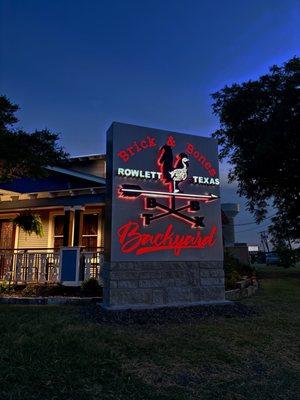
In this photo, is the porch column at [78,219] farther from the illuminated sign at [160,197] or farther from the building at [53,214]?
the illuminated sign at [160,197]

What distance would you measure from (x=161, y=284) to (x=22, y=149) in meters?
5.26

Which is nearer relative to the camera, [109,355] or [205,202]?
[109,355]

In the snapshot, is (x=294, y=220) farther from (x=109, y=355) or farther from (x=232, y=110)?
(x=109, y=355)

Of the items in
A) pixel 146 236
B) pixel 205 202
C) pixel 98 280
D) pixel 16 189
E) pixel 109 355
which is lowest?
pixel 109 355

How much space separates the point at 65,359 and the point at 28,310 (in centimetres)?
367

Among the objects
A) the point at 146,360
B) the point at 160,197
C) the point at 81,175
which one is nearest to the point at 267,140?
the point at 81,175

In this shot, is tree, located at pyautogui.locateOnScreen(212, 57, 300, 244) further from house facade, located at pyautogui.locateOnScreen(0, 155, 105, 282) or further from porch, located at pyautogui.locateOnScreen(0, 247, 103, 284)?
porch, located at pyautogui.locateOnScreen(0, 247, 103, 284)

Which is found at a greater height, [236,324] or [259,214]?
[259,214]

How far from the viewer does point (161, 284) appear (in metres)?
8.52

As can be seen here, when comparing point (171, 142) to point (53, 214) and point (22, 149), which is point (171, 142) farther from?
point (53, 214)

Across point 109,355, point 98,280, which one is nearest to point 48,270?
point 98,280

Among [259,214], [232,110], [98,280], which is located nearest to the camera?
[98,280]

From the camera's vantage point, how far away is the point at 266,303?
9867 millimetres

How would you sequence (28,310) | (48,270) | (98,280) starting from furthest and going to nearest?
(48,270) → (98,280) → (28,310)
